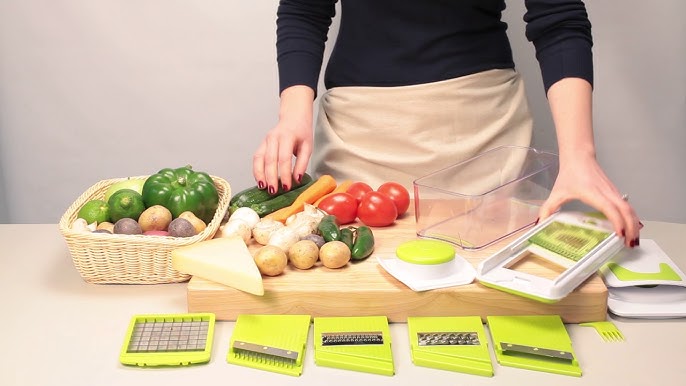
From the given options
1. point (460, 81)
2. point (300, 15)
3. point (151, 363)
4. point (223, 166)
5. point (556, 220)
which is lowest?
point (223, 166)

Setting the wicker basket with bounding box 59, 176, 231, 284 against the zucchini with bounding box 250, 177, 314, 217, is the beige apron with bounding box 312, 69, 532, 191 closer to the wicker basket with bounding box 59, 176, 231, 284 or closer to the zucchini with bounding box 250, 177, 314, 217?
the zucchini with bounding box 250, 177, 314, 217

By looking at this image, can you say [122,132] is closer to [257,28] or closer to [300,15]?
[257,28]

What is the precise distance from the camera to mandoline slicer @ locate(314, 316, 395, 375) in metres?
1.00

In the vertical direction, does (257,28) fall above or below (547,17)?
below

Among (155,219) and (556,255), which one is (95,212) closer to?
(155,219)

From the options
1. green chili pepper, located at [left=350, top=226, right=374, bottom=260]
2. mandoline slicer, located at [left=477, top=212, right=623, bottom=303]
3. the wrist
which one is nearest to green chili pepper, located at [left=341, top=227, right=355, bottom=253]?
green chili pepper, located at [left=350, top=226, right=374, bottom=260]

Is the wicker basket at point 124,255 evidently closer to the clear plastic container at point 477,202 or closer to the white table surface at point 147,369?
the white table surface at point 147,369

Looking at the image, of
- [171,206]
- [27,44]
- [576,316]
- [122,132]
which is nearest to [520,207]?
[576,316]

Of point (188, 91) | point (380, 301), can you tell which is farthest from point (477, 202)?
point (188, 91)

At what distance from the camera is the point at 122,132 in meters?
2.39

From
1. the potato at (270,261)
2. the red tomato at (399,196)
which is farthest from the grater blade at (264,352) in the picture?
the red tomato at (399,196)

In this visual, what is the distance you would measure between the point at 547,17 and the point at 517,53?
743mm

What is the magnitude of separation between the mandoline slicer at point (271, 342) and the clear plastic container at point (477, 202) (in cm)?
32

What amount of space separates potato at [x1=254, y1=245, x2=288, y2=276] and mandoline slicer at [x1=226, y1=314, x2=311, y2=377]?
0.07m
